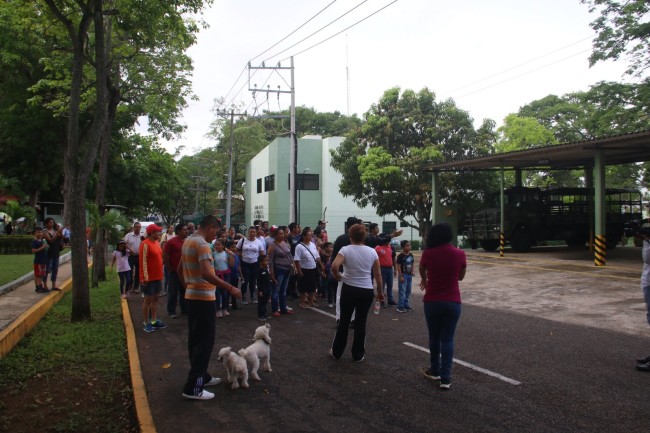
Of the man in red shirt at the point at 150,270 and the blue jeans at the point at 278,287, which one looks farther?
the blue jeans at the point at 278,287

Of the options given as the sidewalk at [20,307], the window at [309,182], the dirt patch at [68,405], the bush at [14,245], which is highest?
the window at [309,182]

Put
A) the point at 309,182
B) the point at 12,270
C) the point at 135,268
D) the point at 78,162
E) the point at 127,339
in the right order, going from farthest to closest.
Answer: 1. the point at 309,182
2. the point at 12,270
3. the point at 135,268
4. the point at 78,162
5. the point at 127,339

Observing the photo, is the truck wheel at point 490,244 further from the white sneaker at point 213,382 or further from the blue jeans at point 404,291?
the white sneaker at point 213,382

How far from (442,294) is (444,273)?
0.72 ft

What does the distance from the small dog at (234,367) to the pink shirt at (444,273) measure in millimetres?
2051

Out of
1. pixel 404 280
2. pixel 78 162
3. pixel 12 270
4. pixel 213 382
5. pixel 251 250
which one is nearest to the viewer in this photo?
pixel 213 382

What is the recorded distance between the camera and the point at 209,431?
4.41m

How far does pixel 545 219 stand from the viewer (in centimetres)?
2475

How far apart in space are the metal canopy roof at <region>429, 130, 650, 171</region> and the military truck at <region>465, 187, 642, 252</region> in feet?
4.71

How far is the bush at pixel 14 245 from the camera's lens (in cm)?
2339

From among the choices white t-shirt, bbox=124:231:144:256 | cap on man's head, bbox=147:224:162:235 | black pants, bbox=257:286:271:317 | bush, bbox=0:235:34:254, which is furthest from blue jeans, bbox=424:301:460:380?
bush, bbox=0:235:34:254

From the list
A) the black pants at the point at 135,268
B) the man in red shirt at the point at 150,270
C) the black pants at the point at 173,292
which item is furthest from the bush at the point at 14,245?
the man in red shirt at the point at 150,270

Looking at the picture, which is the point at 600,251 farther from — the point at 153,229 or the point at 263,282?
the point at 153,229

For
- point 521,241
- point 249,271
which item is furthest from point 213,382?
point 521,241
